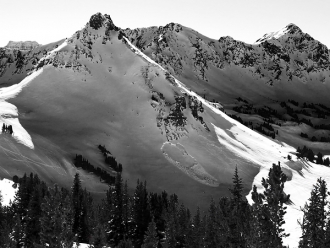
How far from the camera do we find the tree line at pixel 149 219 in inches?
1312

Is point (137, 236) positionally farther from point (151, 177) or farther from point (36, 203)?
point (151, 177)

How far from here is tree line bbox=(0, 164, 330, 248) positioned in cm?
3331

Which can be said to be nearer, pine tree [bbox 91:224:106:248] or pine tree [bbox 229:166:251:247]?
pine tree [bbox 229:166:251:247]

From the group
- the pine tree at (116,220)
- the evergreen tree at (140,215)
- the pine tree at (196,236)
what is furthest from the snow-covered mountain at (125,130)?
the pine tree at (196,236)

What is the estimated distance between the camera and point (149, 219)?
7175cm

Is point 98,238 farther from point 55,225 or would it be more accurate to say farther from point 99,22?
point 99,22

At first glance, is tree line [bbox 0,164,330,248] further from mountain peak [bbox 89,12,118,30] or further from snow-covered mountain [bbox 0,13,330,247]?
mountain peak [bbox 89,12,118,30]

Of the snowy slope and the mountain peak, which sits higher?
the mountain peak

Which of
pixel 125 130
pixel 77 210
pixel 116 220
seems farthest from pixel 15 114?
pixel 116 220

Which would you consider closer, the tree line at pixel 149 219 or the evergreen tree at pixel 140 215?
the tree line at pixel 149 219

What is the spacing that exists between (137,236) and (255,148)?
235 ft

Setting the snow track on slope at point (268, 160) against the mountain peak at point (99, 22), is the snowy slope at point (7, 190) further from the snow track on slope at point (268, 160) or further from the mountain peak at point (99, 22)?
the mountain peak at point (99, 22)

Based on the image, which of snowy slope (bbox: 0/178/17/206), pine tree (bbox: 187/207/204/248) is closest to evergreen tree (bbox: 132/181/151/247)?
pine tree (bbox: 187/207/204/248)

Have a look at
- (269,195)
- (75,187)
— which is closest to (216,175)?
(75,187)
